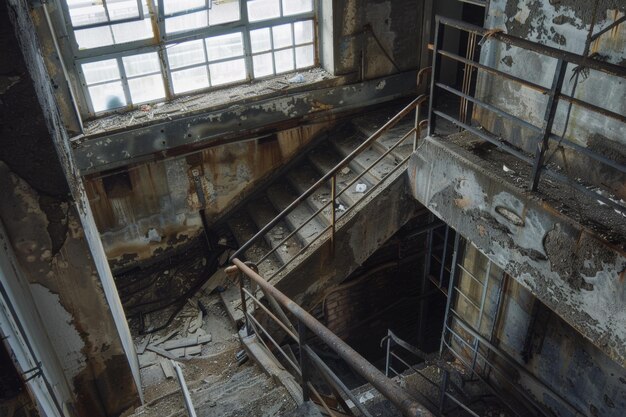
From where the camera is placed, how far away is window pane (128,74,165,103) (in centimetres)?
689

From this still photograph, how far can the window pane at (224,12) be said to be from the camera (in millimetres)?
6816

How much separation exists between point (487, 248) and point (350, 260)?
2365 millimetres

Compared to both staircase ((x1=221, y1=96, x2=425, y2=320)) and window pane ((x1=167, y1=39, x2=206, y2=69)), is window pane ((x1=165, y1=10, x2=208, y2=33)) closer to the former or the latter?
window pane ((x1=167, y1=39, x2=206, y2=69))

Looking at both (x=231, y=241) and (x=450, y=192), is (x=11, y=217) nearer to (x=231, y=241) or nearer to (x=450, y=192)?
(x=450, y=192)

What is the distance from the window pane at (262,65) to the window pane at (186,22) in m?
0.90

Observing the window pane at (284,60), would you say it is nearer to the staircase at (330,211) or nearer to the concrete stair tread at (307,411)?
the staircase at (330,211)

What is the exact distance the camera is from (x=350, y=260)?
6.39 m

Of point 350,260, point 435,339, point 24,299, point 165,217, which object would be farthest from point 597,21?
point 435,339

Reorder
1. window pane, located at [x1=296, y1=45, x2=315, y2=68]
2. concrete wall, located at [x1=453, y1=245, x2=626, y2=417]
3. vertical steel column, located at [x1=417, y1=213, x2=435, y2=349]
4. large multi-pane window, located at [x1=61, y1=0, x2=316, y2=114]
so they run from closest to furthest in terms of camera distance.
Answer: concrete wall, located at [x1=453, y1=245, x2=626, y2=417] → large multi-pane window, located at [x1=61, y1=0, x2=316, y2=114] → window pane, located at [x1=296, y1=45, x2=315, y2=68] → vertical steel column, located at [x1=417, y1=213, x2=435, y2=349]

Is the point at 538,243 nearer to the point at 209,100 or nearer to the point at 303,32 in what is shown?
the point at 209,100

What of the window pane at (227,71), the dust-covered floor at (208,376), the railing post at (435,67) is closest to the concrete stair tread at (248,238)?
the dust-covered floor at (208,376)

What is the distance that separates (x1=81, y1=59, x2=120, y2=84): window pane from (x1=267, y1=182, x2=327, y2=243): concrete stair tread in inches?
110

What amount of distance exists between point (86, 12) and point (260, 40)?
7.51 feet

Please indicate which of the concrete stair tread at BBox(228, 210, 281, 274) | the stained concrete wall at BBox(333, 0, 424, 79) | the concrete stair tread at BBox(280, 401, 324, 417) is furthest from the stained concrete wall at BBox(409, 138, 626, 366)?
the stained concrete wall at BBox(333, 0, 424, 79)
